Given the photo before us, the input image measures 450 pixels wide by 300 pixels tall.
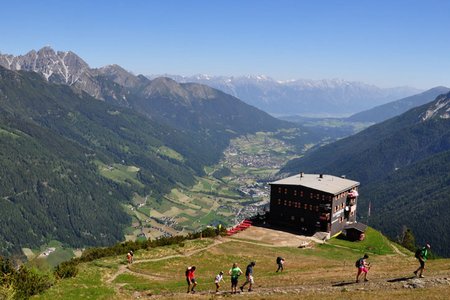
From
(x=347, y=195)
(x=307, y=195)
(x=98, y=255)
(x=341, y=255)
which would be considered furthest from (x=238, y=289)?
(x=347, y=195)

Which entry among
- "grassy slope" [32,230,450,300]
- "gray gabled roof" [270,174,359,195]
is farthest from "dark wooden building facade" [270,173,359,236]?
"grassy slope" [32,230,450,300]

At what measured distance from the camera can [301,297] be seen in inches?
1761

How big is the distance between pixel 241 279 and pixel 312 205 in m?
54.5

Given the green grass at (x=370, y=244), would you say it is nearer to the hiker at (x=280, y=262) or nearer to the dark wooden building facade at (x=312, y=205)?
the dark wooden building facade at (x=312, y=205)

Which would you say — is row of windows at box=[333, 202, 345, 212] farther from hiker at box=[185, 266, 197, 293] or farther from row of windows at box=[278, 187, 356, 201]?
hiker at box=[185, 266, 197, 293]

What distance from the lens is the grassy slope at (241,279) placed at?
1831 inches

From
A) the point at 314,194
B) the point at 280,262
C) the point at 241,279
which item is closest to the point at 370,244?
the point at 314,194

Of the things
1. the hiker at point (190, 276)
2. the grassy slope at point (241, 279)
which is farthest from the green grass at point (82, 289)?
the hiker at point (190, 276)

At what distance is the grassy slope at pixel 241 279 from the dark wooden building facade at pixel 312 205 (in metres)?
10.5

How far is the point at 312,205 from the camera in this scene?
362 ft

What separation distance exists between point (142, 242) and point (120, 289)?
29.8 metres

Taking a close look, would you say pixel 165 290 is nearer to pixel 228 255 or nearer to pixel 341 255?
pixel 228 255

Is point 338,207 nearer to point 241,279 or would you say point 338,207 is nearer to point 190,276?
point 241,279

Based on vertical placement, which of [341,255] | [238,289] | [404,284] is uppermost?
[404,284]
